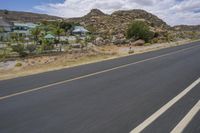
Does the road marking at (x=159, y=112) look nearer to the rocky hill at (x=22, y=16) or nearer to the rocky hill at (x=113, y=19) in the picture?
the rocky hill at (x=113, y=19)

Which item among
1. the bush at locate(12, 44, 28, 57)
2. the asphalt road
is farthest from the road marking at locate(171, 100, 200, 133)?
the bush at locate(12, 44, 28, 57)

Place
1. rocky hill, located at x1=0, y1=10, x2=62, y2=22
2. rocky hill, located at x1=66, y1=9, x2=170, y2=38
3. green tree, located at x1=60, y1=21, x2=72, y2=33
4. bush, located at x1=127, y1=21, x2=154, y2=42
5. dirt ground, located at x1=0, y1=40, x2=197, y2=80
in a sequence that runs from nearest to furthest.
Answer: dirt ground, located at x1=0, y1=40, x2=197, y2=80, bush, located at x1=127, y1=21, x2=154, y2=42, green tree, located at x1=60, y1=21, x2=72, y2=33, rocky hill, located at x1=66, y1=9, x2=170, y2=38, rocky hill, located at x1=0, y1=10, x2=62, y2=22

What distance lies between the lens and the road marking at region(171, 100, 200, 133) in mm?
5508

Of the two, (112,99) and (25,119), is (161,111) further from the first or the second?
(25,119)

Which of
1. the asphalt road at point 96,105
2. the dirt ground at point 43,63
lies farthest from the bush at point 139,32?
the asphalt road at point 96,105

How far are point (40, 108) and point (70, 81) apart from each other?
14.0 ft

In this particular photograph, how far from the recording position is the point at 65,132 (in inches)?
208

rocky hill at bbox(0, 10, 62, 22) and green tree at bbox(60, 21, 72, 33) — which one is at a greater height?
rocky hill at bbox(0, 10, 62, 22)

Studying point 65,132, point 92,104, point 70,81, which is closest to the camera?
point 65,132

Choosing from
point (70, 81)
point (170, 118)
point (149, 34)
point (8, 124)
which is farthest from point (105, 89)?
point (149, 34)

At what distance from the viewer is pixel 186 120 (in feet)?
20.0

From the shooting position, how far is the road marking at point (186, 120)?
5.51 meters

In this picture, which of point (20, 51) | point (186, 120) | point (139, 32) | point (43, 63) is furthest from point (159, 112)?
point (139, 32)

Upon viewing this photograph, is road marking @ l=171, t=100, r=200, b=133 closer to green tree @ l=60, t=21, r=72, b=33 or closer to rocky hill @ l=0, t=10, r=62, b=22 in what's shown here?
green tree @ l=60, t=21, r=72, b=33
